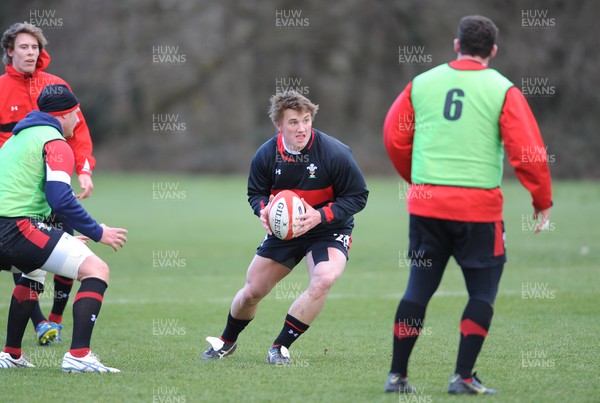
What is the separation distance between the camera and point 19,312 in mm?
6652

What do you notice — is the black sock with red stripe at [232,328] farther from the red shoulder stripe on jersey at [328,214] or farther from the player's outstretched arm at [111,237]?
the player's outstretched arm at [111,237]

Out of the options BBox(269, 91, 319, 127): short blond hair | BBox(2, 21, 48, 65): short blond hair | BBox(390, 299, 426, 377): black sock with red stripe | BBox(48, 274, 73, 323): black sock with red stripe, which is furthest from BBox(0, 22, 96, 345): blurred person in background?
BBox(390, 299, 426, 377): black sock with red stripe

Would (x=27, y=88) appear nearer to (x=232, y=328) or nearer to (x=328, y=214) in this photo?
(x=232, y=328)

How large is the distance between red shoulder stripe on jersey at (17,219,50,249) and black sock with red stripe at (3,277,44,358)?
0.88 m

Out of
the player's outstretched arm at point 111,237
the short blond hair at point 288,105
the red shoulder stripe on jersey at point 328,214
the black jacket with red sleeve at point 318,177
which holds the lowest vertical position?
the player's outstretched arm at point 111,237

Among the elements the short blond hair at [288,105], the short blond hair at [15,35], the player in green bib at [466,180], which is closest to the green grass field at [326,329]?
the player in green bib at [466,180]

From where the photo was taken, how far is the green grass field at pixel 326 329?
568cm

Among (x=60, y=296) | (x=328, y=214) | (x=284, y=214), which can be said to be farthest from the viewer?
(x=60, y=296)

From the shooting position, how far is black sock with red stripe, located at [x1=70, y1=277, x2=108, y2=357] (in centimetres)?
607

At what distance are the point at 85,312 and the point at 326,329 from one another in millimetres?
2874

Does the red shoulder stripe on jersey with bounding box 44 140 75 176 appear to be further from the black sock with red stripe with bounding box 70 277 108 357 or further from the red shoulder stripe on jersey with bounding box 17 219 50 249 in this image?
the black sock with red stripe with bounding box 70 277 108 357

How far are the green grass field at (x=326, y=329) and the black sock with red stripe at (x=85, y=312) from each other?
0.22 meters

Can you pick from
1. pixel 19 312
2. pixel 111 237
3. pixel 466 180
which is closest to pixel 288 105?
pixel 111 237

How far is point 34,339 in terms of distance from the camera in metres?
8.00
